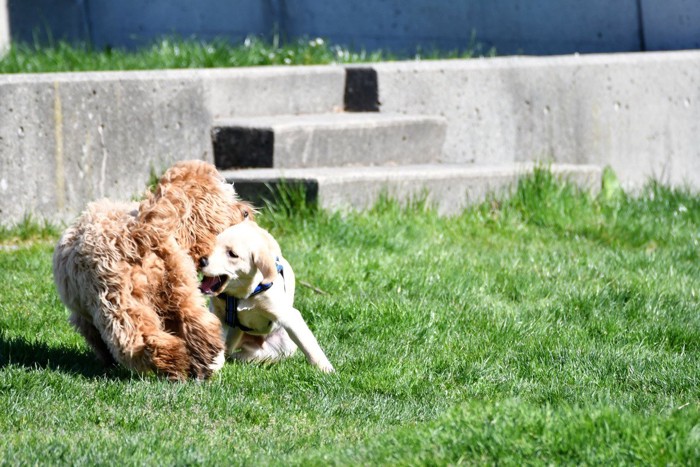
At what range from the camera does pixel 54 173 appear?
6723mm

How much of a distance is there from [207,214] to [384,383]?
0.94 m

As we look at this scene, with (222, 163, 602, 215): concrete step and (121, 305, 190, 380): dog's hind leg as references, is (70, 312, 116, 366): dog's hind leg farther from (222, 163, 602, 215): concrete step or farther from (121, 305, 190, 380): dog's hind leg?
(222, 163, 602, 215): concrete step

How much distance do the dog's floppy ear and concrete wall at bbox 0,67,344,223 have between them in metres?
3.10

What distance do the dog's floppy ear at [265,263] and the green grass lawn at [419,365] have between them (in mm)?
413

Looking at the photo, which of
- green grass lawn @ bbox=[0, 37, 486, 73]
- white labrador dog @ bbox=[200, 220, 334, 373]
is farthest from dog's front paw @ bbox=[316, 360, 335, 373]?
green grass lawn @ bbox=[0, 37, 486, 73]

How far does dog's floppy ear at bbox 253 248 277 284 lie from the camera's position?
13.1 ft

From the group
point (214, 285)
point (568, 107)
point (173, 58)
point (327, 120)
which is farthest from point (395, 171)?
point (214, 285)

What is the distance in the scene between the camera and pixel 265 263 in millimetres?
4016

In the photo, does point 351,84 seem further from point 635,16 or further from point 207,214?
point 207,214

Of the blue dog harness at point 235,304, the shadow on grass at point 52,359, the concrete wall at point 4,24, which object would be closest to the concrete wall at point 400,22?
the concrete wall at point 4,24

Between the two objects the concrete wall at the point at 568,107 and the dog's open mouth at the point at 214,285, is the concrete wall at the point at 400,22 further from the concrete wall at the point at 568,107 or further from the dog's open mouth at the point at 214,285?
the dog's open mouth at the point at 214,285

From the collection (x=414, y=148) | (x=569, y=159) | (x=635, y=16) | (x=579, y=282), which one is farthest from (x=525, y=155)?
(x=579, y=282)

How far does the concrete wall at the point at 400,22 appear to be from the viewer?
1005cm

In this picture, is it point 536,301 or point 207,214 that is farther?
point 536,301
